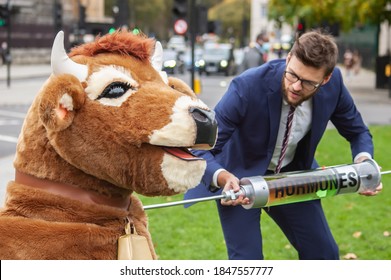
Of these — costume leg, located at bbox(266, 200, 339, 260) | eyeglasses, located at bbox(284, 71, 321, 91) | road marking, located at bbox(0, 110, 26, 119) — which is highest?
eyeglasses, located at bbox(284, 71, 321, 91)

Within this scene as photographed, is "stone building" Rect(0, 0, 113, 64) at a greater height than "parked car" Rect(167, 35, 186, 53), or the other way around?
"stone building" Rect(0, 0, 113, 64)

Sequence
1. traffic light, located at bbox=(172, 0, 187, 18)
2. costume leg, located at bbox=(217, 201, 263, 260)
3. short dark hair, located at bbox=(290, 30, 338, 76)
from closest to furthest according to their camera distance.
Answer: short dark hair, located at bbox=(290, 30, 338, 76), costume leg, located at bbox=(217, 201, 263, 260), traffic light, located at bbox=(172, 0, 187, 18)

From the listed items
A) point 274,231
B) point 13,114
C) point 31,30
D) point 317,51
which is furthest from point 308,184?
point 31,30

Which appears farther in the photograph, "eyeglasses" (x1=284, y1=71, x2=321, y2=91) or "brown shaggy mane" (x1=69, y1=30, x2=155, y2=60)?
"eyeglasses" (x1=284, y1=71, x2=321, y2=91)

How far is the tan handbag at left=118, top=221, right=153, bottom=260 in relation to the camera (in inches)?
112

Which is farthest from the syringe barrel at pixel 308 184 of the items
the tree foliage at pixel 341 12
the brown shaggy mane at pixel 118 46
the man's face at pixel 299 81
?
the tree foliage at pixel 341 12

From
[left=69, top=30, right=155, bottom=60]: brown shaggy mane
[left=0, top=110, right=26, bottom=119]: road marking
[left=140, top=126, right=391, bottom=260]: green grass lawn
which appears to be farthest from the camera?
[left=0, top=110, right=26, bottom=119]: road marking

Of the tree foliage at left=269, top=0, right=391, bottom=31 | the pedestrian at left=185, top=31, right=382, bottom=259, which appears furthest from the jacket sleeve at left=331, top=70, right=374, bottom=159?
the tree foliage at left=269, top=0, right=391, bottom=31

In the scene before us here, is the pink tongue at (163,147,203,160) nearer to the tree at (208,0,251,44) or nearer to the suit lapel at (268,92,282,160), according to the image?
the suit lapel at (268,92,282,160)

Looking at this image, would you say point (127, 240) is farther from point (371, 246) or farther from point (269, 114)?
point (371, 246)

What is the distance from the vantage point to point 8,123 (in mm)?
15609

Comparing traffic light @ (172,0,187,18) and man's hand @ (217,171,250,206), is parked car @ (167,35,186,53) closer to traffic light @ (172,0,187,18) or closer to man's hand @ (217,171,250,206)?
traffic light @ (172,0,187,18)

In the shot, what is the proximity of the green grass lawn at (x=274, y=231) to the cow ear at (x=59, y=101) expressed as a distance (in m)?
3.48

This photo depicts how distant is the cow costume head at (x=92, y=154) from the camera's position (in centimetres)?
276
